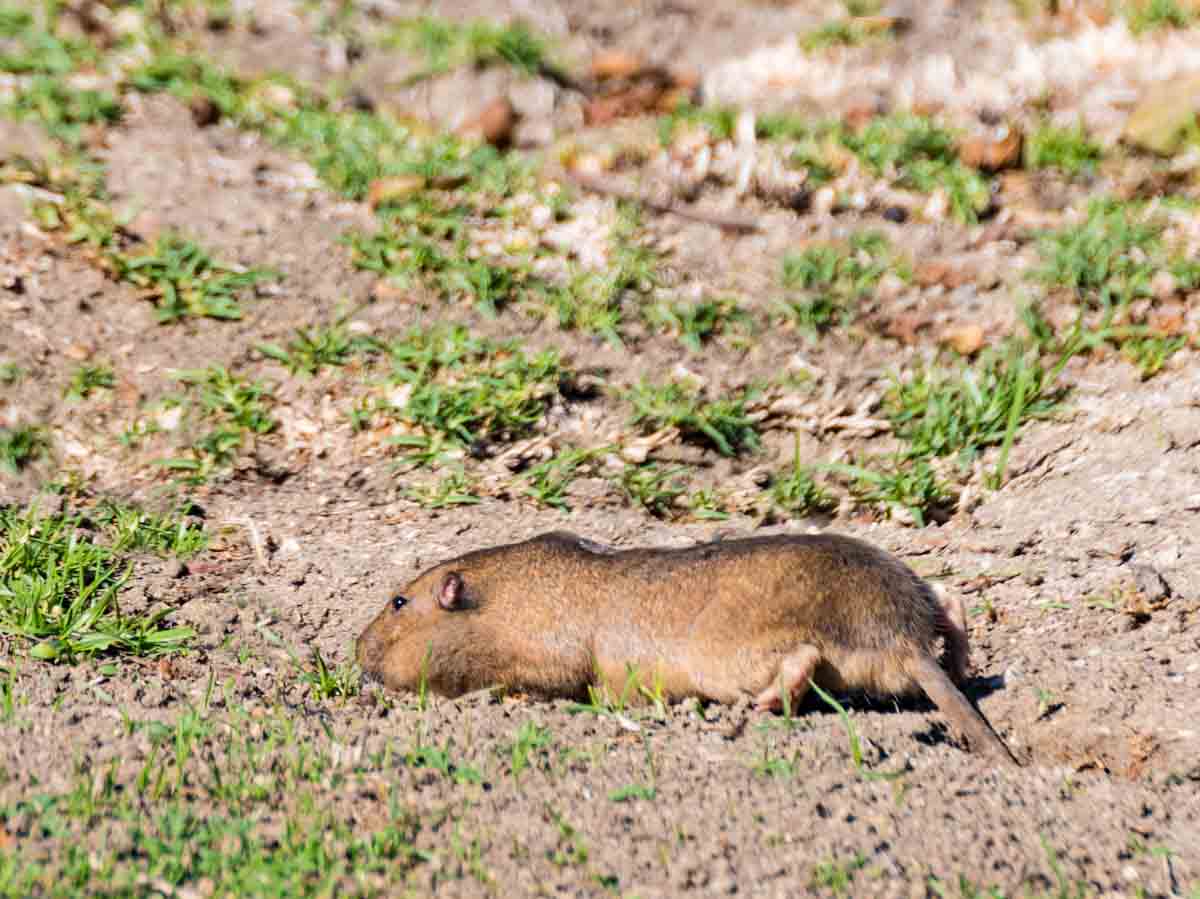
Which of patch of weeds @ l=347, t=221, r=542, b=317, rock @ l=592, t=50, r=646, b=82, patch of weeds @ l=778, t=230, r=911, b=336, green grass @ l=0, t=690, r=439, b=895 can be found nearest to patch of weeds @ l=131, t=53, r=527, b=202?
patch of weeds @ l=347, t=221, r=542, b=317

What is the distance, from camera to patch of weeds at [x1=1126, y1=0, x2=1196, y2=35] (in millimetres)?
7504

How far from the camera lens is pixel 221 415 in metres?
4.94

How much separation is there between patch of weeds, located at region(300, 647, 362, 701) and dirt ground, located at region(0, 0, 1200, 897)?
0.15ft

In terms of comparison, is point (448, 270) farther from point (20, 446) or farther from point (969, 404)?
point (969, 404)

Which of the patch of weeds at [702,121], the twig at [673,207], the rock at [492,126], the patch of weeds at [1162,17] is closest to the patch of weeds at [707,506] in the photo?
the twig at [673,207]

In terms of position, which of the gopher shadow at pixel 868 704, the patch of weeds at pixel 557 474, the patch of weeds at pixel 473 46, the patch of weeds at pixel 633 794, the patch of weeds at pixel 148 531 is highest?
the patch of weeds at pixel 633 794

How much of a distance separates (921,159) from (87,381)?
3920mm

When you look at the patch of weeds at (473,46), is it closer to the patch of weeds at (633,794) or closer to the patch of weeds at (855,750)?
the patch of weeds at (855,750)

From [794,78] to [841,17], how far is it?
0.76m

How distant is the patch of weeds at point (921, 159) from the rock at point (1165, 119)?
82 centimetres

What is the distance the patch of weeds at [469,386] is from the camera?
16.1ft

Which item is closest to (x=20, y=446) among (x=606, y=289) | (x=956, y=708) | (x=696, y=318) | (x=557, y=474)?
(x=557, y=474)

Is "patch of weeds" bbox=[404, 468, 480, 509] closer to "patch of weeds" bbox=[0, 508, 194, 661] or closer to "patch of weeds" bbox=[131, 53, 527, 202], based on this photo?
"patch of weeds" bbox=[0, 508, 194, 661]

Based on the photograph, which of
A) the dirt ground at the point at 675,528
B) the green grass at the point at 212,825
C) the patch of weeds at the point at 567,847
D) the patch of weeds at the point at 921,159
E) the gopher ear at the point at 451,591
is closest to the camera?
the green grass at the point at 212,825
